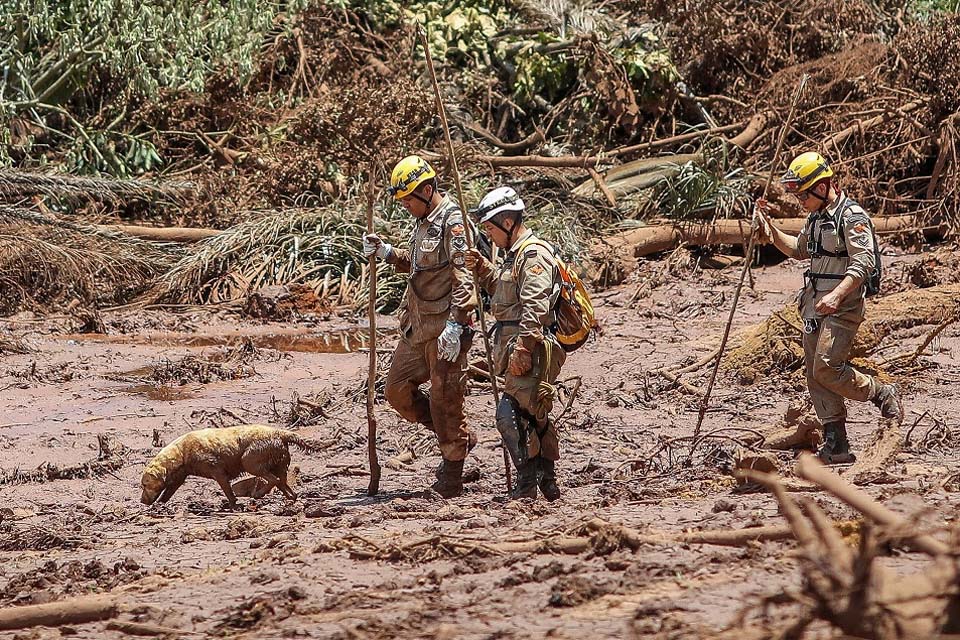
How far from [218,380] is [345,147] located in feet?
16.7

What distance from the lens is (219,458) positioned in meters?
7.20

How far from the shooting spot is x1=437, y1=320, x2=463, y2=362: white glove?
7.27 meters

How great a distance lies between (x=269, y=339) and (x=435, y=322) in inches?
230

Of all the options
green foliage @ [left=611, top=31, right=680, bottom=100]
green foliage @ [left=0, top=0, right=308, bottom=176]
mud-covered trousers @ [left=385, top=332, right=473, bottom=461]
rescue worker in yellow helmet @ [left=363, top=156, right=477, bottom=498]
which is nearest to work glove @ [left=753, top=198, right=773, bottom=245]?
rescue worker in yellow helmet @ [left=363, top=156, right=477, bottom=498]

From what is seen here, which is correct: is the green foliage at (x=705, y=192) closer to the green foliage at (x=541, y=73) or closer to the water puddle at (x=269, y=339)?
the green foliage at (x=541, y=73)

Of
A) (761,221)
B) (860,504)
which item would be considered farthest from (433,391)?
(860,504)

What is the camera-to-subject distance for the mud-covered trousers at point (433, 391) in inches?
294

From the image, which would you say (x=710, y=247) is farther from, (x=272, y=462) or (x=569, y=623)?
(x=569, y=623)

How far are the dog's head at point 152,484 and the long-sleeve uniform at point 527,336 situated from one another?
187cm

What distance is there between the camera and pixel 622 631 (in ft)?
14.5

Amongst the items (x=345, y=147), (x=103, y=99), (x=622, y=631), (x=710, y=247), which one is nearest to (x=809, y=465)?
(x=622, y=631)

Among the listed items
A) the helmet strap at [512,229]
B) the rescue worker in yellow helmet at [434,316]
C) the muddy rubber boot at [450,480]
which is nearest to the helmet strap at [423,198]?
the rescue worker in yellow helmet at [434,316]

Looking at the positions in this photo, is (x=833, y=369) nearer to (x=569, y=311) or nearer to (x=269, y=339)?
(x=569, y=311)

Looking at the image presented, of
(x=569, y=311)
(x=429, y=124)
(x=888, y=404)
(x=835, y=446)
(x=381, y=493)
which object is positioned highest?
(x=429, y=124)
